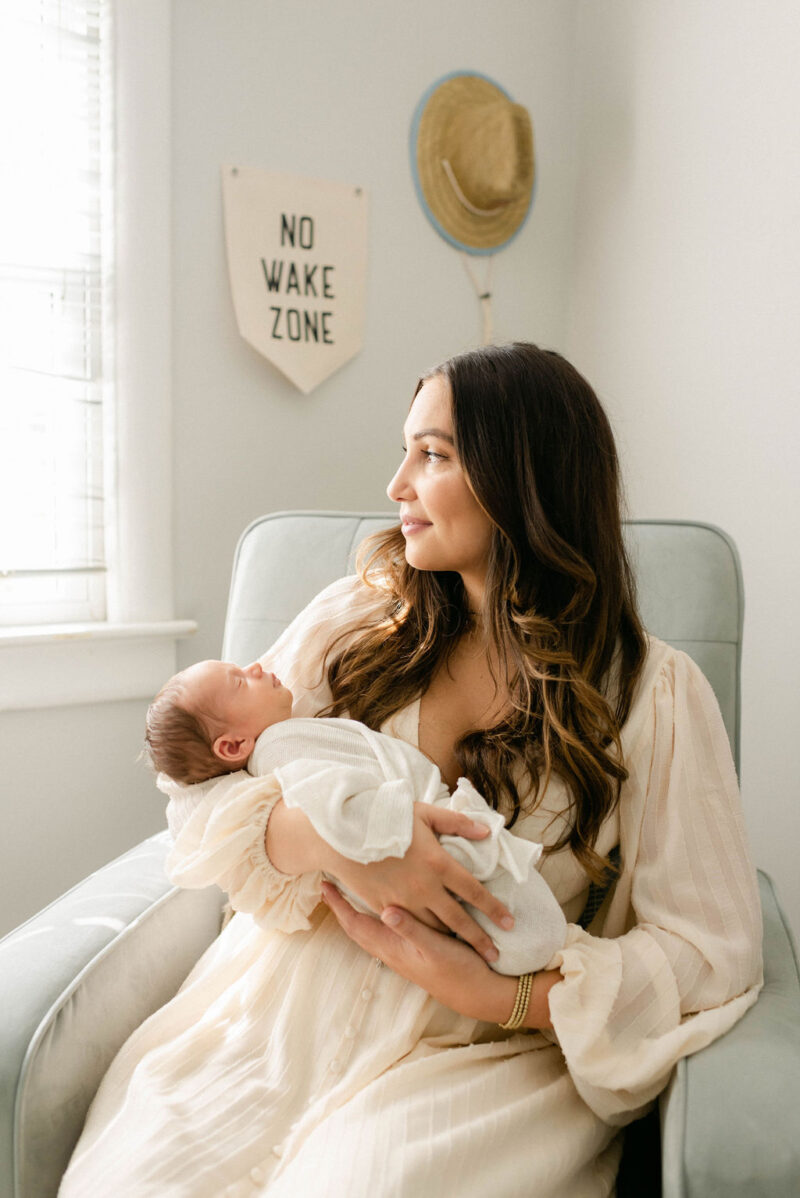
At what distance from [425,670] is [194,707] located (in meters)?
0.31

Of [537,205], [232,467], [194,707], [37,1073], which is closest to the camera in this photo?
[37,1073]

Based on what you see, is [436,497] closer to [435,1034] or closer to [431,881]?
A: [431,881]

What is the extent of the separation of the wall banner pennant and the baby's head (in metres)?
1.13

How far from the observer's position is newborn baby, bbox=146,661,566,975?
97 centimetres

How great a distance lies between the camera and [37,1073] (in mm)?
957

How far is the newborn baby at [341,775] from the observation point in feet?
3.18

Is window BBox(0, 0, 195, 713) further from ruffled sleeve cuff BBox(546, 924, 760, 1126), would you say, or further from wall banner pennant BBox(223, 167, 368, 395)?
ruffled sleeve cuff BBox(546, 924, 760, 1126)

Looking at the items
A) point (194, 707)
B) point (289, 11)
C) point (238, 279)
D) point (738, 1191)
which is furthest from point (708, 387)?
point (738, 1191)

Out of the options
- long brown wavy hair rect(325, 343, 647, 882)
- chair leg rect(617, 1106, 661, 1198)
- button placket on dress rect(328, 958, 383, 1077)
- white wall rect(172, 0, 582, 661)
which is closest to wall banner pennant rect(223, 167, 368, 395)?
white wall rect(172, 0, 582, 661)

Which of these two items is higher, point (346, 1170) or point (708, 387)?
point (708, 387)

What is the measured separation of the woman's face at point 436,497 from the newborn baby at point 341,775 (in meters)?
0.23

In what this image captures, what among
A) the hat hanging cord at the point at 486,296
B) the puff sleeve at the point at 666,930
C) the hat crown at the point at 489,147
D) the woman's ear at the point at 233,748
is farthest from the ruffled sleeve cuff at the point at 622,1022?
the hat crown at the point at 489,147

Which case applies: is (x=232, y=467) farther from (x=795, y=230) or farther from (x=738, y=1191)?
(x=738, y=1191)

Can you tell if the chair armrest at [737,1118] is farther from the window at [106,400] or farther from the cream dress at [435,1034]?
the window at [106,400]
